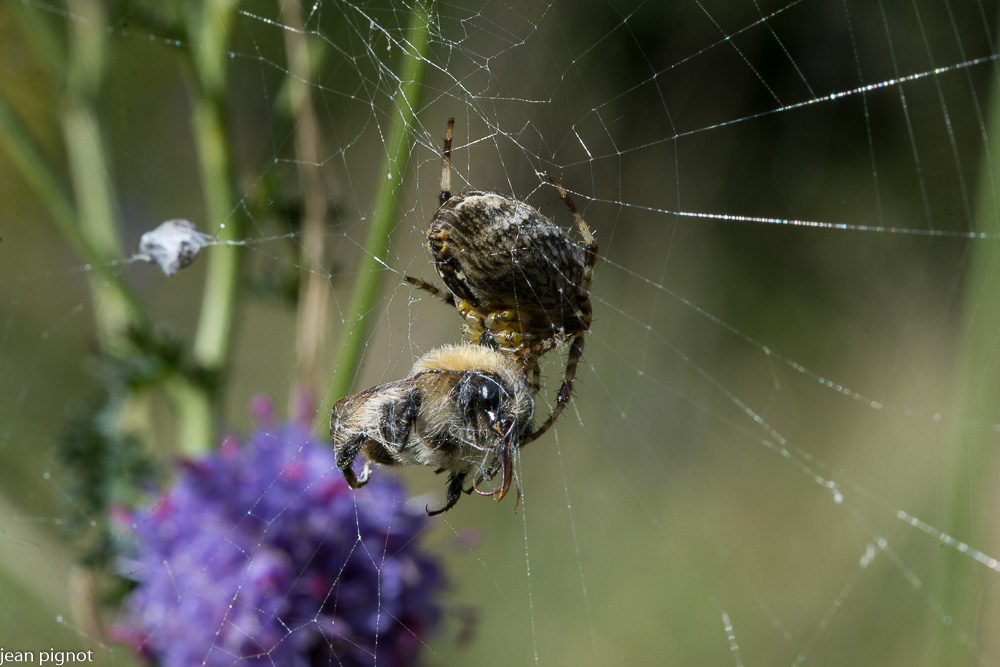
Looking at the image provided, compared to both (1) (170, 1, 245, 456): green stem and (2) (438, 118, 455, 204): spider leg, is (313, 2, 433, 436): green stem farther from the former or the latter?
(1) (170, 1, 245, 456): green stem

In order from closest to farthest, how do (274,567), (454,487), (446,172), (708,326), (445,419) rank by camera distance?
(445,419), (454,487), (274,567), (446,172), (708,326)

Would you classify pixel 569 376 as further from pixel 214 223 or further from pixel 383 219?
pixel 214 223

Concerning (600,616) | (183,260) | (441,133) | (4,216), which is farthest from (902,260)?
(4,216)

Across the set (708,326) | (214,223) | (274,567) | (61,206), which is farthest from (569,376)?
(708,326)

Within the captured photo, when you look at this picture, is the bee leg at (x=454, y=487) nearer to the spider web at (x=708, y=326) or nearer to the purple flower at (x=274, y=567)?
the purple flower at (x=274, y=567)

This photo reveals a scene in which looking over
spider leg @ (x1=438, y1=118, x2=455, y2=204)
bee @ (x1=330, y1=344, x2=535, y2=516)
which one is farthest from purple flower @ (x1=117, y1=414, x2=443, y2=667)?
spider leg @ (x1=438, y1=118, x2=455, y2=204)
